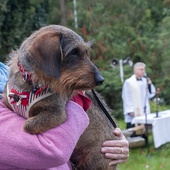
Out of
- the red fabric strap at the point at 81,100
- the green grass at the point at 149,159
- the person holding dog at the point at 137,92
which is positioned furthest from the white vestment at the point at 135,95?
the red fabric strap at the point at 81,100

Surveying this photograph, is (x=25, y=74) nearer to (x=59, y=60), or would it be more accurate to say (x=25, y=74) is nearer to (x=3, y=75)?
(x=59, y=60)

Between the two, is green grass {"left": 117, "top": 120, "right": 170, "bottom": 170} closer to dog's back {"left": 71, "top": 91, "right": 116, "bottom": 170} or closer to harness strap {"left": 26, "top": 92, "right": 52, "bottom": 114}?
dog's back {"left": 71, "top": 91, "right": 116, "bottom": 170}

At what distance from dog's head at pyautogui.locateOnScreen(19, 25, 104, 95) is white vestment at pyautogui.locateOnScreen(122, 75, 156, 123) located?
9599 millimetres

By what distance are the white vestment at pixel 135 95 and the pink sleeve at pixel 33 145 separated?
9.78 meters

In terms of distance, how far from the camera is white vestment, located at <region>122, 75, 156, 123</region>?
40.2ft

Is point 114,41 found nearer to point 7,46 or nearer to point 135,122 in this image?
point 7,46

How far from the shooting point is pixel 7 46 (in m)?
16.9

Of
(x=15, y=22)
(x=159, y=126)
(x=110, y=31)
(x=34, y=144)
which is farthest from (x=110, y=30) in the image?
(x=34, y=144)

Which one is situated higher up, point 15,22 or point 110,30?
point 15,22

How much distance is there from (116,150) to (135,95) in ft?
30.3

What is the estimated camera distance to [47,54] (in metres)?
2.55

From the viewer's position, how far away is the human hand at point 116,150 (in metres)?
3.04

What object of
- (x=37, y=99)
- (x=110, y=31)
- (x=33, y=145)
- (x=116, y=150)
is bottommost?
(x=110, y=31)

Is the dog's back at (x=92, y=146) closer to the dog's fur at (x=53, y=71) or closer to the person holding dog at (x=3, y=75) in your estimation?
the dog's fur at (x=53, y=71)
